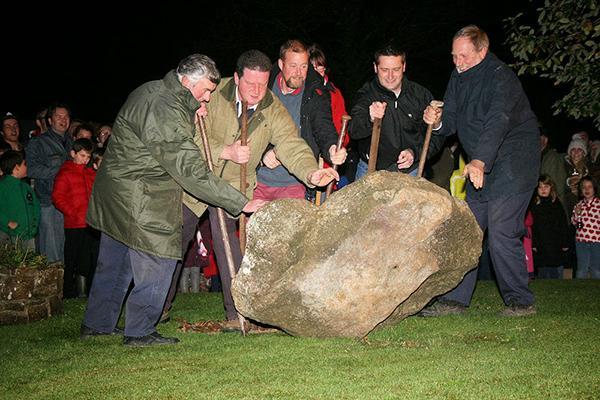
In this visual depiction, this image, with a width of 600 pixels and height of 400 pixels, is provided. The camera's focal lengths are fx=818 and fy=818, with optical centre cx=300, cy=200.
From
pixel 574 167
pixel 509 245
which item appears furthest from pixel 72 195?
pixel 574 167

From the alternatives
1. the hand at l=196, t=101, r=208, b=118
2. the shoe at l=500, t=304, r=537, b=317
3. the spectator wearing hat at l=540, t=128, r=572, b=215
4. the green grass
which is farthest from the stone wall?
the spectator wearing hat at l=540, t=128, r=572, b=215

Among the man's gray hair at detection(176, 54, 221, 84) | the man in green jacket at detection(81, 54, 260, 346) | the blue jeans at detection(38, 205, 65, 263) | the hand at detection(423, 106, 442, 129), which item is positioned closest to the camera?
the man in green jacket at detection(81, 54, 260, 346)

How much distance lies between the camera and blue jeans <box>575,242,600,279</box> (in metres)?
12.1

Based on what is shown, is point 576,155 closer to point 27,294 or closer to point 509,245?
point 509,245

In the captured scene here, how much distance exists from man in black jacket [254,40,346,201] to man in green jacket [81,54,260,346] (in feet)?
4.07

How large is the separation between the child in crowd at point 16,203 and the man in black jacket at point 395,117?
4.66 m

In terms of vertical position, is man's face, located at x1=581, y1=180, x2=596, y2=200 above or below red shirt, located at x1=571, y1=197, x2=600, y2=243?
above

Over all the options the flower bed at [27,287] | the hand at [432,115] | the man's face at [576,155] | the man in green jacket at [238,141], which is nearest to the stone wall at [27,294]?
the flower bed at [27,287]

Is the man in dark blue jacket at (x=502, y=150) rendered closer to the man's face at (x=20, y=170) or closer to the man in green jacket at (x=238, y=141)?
the man in green jacket at (x=238, y=141)

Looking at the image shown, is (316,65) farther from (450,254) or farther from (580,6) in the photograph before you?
(580,6)

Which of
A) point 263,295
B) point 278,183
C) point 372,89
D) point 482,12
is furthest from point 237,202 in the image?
point 482,12

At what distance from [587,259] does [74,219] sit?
7.37 meters

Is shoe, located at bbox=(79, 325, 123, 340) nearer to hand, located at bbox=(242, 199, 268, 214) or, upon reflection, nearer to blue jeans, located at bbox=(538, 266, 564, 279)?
hand, located at bbox=(242, 199, 268, 214)

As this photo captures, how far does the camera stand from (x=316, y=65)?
8852 mm
